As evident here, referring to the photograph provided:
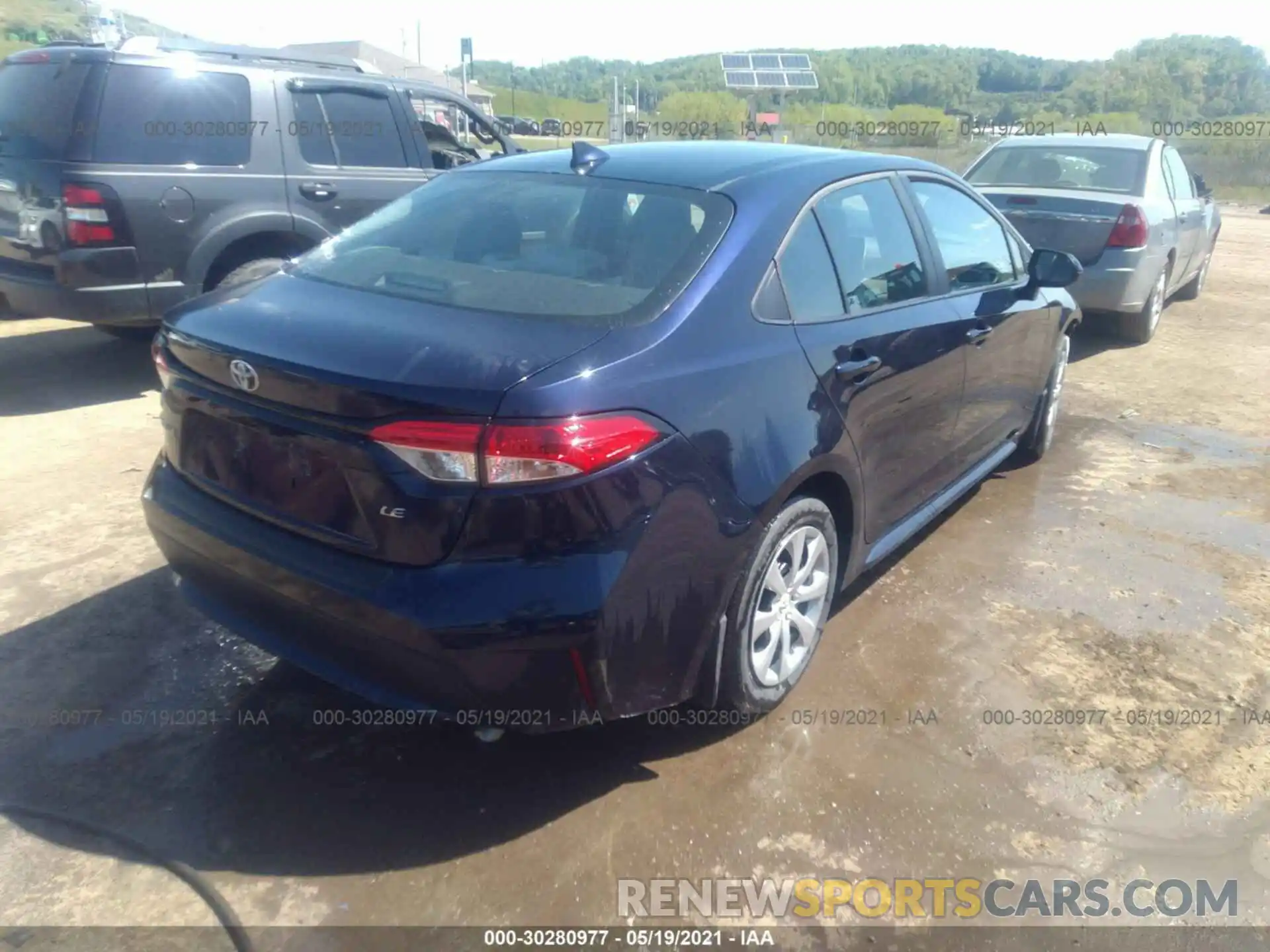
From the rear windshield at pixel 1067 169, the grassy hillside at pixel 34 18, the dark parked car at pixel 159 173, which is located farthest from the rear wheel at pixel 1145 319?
the grassy hillside at pixel 34 18

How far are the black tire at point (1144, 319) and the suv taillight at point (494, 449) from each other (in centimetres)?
742

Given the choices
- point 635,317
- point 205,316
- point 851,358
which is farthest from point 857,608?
point 205,316

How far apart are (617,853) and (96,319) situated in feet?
15.0

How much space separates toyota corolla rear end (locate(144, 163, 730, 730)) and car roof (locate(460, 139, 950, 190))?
290 millimetres

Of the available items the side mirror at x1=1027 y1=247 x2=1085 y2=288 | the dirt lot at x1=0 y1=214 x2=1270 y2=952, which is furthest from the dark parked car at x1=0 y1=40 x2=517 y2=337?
the side mirror at x1=1027 y1=247 x2=1085 y2=288

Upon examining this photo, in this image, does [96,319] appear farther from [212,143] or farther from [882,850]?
[882,850]

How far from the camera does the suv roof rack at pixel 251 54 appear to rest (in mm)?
5777

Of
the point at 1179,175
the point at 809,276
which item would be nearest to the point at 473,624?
the point at 809,276

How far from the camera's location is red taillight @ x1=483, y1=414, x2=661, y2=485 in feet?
6.98

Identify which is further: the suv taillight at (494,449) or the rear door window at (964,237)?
the rear door window at (964,237)

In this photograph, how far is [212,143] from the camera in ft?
18.9

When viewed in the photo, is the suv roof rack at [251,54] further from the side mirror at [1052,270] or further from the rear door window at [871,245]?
the side mirror at [1052,270]

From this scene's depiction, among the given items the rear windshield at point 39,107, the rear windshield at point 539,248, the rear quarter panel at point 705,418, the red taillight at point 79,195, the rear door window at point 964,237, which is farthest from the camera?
the rear windshield at point 39,107

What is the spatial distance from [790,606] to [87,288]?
174 inches
